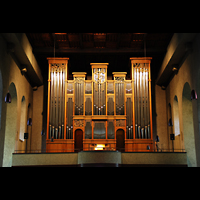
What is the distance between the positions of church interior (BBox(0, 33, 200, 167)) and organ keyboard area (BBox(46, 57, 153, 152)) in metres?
0.04

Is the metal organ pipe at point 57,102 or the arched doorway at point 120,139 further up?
the metal organ pipe at point 57,102

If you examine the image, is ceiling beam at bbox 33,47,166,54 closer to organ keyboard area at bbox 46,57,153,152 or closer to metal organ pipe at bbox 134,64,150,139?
organ keyboard area at bbox 46,57,153,152

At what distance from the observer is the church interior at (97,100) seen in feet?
44.5

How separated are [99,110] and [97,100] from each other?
0.53 m

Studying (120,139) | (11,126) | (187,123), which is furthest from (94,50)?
(187,123)

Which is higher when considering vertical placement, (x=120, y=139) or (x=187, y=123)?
(x=187, y=123)

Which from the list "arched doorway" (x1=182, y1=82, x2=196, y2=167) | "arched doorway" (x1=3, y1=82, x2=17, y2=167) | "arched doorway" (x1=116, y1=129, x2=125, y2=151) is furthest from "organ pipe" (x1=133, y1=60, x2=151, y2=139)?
"arched doorway" (x1=3, y1=82, x2=17, y2=167)

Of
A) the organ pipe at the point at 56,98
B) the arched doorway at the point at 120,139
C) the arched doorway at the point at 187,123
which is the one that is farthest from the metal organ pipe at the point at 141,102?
the organ pipe at the point at 56,98

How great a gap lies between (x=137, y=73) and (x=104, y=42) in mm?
2425

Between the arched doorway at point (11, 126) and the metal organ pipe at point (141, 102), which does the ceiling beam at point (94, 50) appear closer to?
the metal organ pipe at point (141, 102)

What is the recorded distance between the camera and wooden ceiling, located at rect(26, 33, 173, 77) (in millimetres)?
14273

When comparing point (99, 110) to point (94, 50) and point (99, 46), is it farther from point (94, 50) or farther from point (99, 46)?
point (99, 46)

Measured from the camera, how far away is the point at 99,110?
15570 millimetres

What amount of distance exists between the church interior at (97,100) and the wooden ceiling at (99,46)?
1.8 inches
